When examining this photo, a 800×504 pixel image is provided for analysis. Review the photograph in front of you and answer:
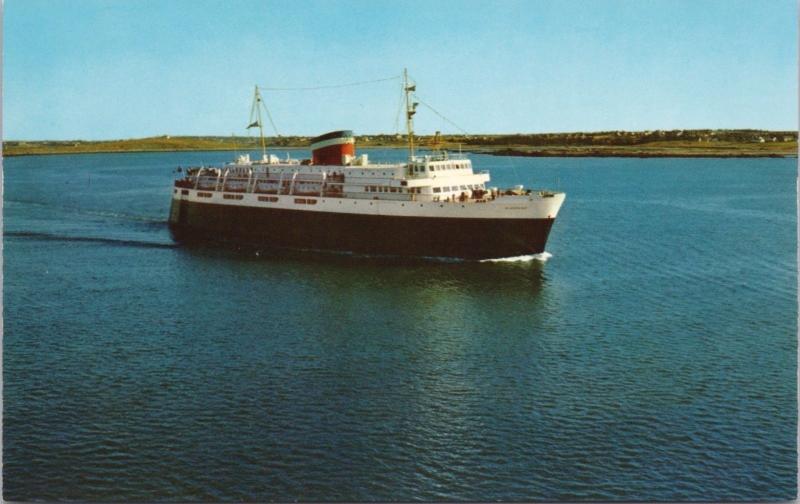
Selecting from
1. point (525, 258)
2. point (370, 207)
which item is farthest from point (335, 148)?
point (525, 258)

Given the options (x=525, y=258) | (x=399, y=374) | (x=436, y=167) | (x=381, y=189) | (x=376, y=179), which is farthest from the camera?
(x=376, y=179)

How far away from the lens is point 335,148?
55.5 m

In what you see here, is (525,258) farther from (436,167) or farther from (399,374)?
(399,374)

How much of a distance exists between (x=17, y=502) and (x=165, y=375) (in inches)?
304

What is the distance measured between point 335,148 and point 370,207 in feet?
22.9

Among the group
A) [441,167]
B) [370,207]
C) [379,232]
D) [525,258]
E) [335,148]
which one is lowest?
[525,258]

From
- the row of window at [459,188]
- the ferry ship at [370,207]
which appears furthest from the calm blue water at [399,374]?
the row of window at [459,188]

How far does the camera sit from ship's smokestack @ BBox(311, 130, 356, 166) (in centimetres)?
5494

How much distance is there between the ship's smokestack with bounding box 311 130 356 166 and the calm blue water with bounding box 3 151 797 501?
26.2ft

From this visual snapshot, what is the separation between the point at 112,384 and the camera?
28641 mm

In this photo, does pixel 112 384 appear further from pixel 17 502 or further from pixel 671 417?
pixel 671 417

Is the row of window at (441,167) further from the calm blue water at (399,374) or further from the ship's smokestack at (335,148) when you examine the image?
the calm blue water at (399,374)

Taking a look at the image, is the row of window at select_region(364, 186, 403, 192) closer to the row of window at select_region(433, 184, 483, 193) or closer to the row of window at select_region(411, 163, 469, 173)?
the row of window at select_region(411, 163, 469, 173)

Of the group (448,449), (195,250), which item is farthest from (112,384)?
(195,250)
